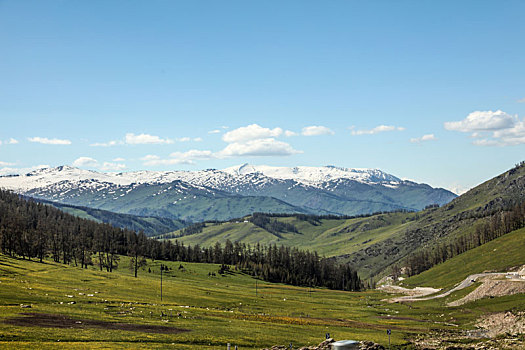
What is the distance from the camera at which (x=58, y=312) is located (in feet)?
236

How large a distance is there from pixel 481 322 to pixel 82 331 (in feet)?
280

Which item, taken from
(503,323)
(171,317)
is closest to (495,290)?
(503,323)

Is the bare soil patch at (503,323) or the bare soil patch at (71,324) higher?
the bare soil patch at (71,324)

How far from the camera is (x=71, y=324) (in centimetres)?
6462

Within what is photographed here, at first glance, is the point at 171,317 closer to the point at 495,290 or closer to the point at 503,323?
the point at 503,323

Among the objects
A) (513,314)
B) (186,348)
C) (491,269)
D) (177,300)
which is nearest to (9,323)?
(186,348)

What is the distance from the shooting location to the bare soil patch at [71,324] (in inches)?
2397

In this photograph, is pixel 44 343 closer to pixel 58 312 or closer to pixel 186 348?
pixel 186 348

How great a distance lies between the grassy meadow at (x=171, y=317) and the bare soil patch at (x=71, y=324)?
0.28 metres

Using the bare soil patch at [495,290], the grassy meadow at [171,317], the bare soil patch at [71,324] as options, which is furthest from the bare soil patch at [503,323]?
the bare soil patch at [71,324]

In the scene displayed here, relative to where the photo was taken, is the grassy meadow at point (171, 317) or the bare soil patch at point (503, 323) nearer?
the grassy meadow at point (171, 317)

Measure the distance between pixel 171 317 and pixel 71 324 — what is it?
68.6 feet

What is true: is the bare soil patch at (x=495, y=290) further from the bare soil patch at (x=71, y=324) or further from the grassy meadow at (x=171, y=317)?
the bare soil patch at (x=71, y=324)

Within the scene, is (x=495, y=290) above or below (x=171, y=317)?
below
